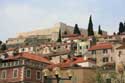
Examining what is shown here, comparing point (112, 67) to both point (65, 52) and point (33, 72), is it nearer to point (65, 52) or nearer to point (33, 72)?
point (33, 72)

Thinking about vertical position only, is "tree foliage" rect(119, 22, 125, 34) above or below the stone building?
above

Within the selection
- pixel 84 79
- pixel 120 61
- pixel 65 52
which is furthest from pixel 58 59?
pixel 84 79

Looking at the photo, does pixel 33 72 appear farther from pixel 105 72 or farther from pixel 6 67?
pixel 105 72

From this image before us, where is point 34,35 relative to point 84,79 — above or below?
above

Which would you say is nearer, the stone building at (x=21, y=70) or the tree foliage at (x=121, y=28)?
the stone building at (x=21, y=70)

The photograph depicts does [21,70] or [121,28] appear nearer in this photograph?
[21,70]

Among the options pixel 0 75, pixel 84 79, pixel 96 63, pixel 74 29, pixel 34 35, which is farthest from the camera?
pixel 34 35

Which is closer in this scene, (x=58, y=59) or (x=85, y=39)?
(x=58, y=59)

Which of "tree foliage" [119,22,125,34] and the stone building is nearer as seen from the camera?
the stone building

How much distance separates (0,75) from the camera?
3393 inches

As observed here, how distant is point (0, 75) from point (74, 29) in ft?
263

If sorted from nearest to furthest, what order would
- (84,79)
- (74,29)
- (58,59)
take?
(84,79), (58,59), (74,29)

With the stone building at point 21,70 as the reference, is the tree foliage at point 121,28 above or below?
above

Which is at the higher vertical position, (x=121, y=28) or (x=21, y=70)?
(x=121, y=28)
